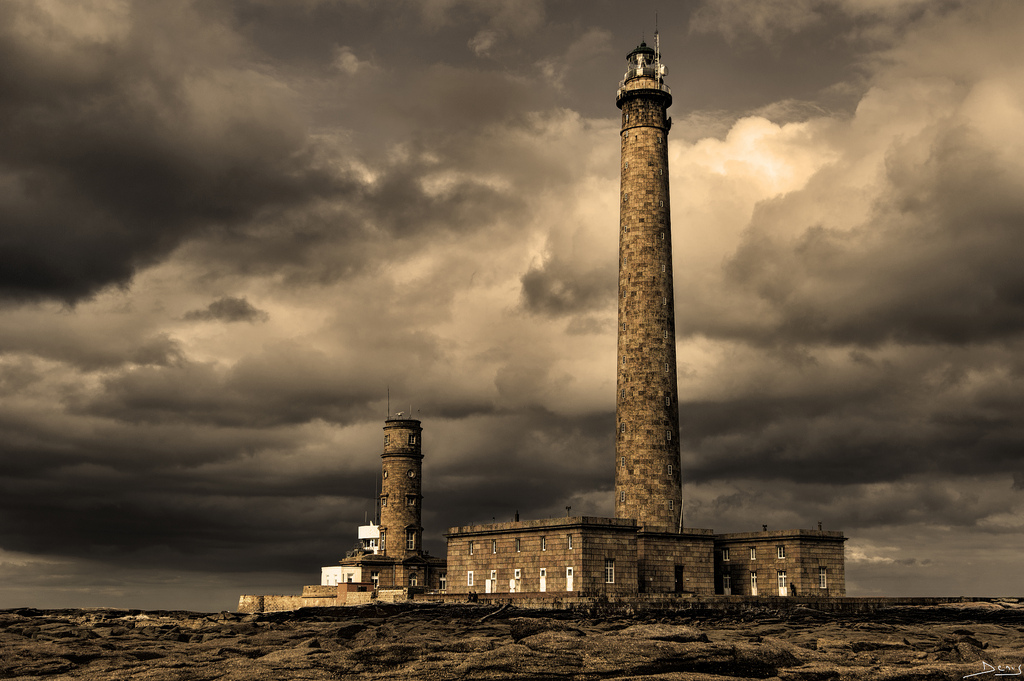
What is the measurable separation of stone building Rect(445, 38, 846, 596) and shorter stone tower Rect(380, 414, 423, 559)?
1696 cm

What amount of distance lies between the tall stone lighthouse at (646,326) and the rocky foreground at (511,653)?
76.0 feet

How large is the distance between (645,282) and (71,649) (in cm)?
4456

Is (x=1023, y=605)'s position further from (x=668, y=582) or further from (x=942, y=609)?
(x=668, y=582)

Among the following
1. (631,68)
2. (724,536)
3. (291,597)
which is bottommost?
(291,597)

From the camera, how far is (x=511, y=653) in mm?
21469

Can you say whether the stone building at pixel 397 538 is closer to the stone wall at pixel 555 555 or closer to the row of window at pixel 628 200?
the stone wall at pixel 555 555

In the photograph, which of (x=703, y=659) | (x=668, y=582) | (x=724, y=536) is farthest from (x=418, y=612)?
(x=703, y=659)

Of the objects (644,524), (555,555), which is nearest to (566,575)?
(555,555)

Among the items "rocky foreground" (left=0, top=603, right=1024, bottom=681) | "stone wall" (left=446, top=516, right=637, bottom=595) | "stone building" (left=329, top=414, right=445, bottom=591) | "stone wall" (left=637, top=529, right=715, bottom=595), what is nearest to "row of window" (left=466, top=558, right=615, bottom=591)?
"stone wall" (left=446, top=516, right=637, bottom=595)

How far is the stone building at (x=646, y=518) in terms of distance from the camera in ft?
189

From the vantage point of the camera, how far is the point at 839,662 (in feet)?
75.0

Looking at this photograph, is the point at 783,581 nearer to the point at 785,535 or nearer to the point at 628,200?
the point at 785,535

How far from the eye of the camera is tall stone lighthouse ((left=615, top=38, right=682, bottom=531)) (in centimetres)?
6375

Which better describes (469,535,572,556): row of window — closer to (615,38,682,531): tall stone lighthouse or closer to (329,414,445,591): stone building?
(615,38,682,531): tall stone lighthouse
